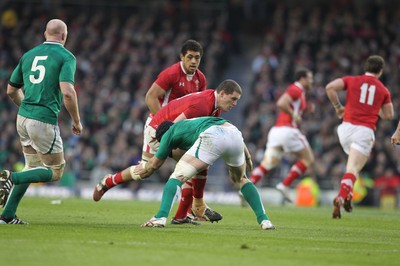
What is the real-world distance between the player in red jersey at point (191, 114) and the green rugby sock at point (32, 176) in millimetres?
1770

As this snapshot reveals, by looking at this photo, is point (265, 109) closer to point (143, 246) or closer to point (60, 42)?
point (60, 42)

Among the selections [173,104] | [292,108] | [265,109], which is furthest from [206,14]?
[173,104]

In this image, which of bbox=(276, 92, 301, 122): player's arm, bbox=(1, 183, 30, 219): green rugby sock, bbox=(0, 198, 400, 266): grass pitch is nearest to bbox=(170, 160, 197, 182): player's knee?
bbox=(0, 198, 400, 266): grass pitch

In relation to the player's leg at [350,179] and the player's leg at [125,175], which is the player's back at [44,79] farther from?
the player's leg at [350,179]

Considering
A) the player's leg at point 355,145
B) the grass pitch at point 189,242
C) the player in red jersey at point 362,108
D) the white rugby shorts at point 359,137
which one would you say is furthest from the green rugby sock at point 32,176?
the white rugby shorts at point 359,137

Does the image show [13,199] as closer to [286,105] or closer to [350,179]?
[350,179]

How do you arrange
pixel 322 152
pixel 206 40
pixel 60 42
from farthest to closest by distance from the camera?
pixel 206 40
pixel 322 152
pixel 60 42

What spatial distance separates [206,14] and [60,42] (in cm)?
2469

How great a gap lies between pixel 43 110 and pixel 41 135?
329 millimetres

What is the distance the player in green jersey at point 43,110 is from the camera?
11727 millimetres

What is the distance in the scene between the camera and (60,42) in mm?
12094

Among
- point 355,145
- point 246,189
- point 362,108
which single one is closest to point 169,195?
point 246,189

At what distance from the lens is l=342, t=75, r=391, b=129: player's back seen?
16547mm

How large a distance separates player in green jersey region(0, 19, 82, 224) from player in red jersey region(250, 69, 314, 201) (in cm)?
870
